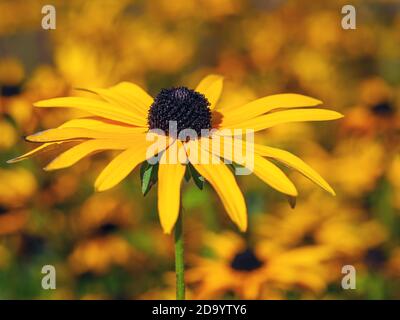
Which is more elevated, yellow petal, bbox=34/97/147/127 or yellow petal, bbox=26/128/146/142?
yellow petal, bbox=34/97/147/127

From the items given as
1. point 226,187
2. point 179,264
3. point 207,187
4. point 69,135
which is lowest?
point 179,264

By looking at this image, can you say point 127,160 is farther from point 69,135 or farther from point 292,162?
point 292,162

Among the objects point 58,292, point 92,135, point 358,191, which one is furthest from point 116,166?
point 358,191

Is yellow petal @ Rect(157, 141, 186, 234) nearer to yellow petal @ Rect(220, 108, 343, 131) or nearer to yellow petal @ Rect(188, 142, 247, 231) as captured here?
yellow petal @ Rect(188, 142, 247, 231)

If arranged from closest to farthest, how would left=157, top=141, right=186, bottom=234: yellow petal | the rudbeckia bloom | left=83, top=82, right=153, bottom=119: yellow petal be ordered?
1. left=157, top=141, right=186, bottom=234: yellow petal
2. the rudbeckia bloom
3. left=83, top=82, right=153, bottom=119: yellow petal

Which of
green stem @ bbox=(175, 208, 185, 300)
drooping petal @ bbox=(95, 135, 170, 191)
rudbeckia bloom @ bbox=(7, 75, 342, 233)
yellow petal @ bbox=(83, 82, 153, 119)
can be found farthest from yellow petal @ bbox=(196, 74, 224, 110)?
green stem @ bbox=(175, 208, 185, 300)

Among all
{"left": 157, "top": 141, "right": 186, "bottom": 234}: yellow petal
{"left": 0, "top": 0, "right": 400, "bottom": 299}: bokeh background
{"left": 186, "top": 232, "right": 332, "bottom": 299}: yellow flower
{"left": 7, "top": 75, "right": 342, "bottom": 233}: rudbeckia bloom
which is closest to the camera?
{"left": 157, "top": 141, "right": 186, "bottom": 234}: yellow petal

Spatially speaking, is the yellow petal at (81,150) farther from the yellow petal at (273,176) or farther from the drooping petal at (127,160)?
the yellow petal at (273,176)

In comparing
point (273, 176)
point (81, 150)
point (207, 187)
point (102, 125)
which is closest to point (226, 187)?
point (273, 176)

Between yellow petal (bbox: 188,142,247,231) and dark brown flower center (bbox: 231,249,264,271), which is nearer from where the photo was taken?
yellow petal (bbox: 188,142,247,231)
